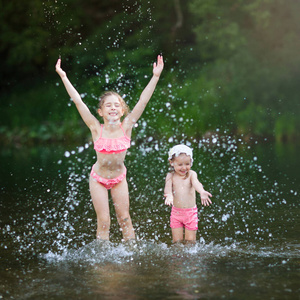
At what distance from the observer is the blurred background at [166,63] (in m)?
21.1

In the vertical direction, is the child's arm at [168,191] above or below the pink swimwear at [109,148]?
below

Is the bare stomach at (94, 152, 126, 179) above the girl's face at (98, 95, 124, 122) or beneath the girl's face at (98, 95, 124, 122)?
beneath

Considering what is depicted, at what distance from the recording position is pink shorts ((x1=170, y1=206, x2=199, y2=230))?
5344 mm

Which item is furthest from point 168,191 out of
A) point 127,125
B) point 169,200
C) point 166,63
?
point 166,63

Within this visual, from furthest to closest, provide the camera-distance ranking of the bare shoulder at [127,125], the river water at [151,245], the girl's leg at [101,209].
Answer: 1. the bare shoulder at [127,125]
2. the girl's leg at [101,209]
3. the river water at [151,245]

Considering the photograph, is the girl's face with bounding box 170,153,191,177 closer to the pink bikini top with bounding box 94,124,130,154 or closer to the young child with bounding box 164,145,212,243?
the young child with bounding box 164,145,212,243

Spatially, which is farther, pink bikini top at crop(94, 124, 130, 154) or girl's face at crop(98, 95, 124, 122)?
girl's face at crop(98, 95, 124, 122)

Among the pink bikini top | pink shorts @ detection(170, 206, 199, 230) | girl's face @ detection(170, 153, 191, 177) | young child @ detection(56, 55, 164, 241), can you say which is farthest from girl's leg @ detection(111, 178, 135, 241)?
girl's face @ detection(170, 153, 191, 177)

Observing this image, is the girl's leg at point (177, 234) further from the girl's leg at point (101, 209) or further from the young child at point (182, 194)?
the girl's leg at point (101, 209)

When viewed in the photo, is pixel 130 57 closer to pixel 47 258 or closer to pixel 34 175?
pixel 34 175

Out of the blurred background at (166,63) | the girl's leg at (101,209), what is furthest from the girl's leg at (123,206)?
the blurred background at (166,63)

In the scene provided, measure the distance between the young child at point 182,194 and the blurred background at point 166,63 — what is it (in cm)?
1442

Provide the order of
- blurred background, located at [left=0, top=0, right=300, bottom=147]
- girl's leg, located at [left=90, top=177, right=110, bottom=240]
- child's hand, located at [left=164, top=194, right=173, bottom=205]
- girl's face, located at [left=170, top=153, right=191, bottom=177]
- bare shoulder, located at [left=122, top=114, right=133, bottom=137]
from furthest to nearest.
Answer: blurred background, located at [left=0, top=0, right=300, bottom=147] < girl's face, located at [left=170, top=153, right=191, bottom=177] < bare shoulder, located at [left=122, top=114, right=133, bottom=137] < girl's leg, located at [left=90, top=177, right=110, bottom=240] < child's hand, located at [left=164, top=194, right=173, bottom=205]

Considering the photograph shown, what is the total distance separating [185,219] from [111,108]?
117 centimetres
